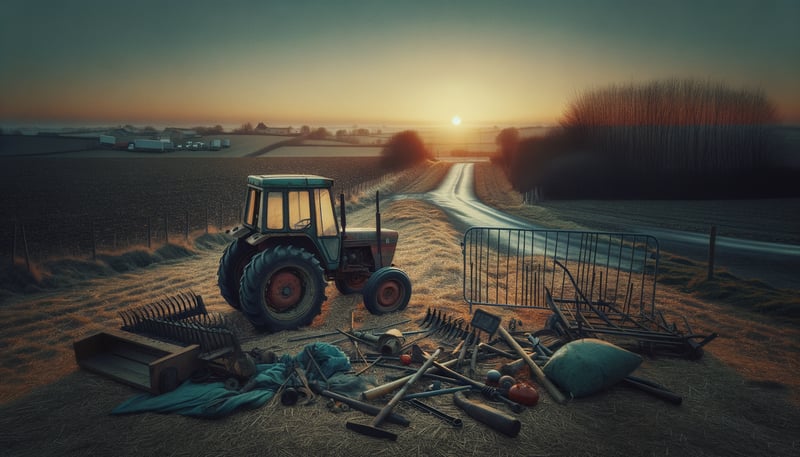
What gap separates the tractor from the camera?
7789mm

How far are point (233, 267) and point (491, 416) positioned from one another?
5532 mm

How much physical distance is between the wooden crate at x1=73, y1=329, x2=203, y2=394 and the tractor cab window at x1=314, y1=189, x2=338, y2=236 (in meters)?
3.20

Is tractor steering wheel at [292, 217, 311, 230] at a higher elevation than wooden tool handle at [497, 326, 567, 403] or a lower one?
higher

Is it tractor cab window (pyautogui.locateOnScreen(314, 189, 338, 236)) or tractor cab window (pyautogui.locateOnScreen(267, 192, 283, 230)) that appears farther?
tractor cab window (pyautogui.locateOnScreen(314, 189, 338, 236))

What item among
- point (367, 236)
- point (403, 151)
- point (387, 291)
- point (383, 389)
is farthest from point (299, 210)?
point (403, 151)

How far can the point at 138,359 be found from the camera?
666 cm

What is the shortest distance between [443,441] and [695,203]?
33020mm

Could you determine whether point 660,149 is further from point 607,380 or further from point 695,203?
point 607,380

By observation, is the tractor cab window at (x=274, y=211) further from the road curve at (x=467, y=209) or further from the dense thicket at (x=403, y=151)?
the dense thicket at (x=403, y=151)

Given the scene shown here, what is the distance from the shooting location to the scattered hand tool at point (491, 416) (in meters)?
5.18

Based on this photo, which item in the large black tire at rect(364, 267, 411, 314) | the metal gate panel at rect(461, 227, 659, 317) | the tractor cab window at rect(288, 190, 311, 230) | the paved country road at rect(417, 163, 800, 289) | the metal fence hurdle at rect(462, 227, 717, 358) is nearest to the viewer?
the metal fence hurdle at rect(462, 227, 717, 358)

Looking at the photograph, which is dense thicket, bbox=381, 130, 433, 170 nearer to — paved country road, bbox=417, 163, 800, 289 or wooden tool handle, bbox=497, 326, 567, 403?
paved country road, bbox=417, 163, 800, 289

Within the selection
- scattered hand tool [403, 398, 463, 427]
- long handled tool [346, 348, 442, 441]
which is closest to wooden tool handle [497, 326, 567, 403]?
scattered hand tool [403, 398, 463, 427]

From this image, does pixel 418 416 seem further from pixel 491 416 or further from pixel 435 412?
pixel 491 416
